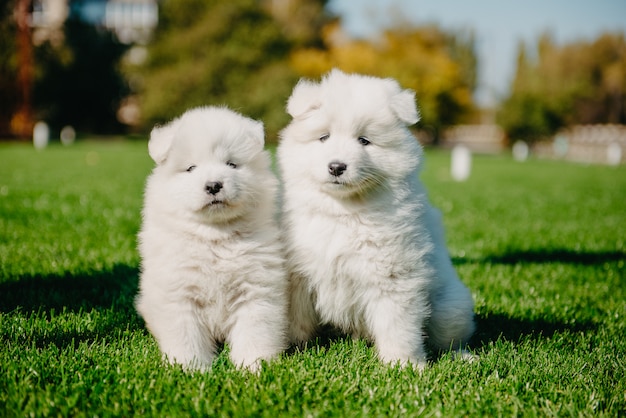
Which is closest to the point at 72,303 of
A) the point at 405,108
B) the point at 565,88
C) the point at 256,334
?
the point at 256,334

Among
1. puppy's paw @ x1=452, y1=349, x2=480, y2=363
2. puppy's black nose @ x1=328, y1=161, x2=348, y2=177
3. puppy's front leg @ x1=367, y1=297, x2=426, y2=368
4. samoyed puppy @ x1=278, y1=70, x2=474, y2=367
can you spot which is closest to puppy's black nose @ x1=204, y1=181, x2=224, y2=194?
samoyed puppy @ x1=278, y1=70, x2=474, y2=367

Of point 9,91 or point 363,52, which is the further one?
point 363,52

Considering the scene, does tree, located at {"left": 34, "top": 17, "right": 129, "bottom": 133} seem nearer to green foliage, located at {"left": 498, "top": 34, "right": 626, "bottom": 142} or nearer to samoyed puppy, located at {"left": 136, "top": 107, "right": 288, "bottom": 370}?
green foliage, located at {"left": 498, "top": 34, "right": 626, "bottom": 142}

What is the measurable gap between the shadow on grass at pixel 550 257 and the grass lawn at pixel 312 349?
30mm

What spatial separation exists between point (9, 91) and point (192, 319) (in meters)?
29.5

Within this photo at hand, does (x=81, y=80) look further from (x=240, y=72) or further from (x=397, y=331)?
(x=397, y=331)

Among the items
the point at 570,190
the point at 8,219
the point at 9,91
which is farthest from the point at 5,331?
the point at 9,91

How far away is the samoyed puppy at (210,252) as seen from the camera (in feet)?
9.11

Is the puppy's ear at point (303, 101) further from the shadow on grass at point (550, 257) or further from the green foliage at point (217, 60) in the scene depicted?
the green foliage at point (217, 60)

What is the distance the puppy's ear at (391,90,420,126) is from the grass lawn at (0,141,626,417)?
49.7 inches

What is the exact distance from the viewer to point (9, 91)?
1089 inches

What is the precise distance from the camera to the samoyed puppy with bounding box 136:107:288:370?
2.78 metres

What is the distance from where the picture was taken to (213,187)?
277 cm

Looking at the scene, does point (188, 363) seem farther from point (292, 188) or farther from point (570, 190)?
point (570, 190)
